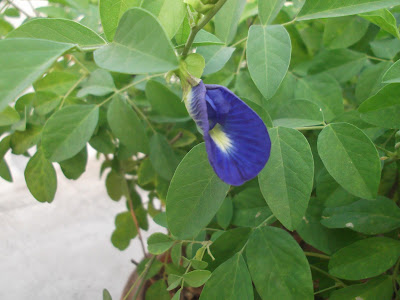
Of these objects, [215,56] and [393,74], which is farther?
[215,56]

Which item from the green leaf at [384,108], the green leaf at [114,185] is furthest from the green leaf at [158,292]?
the green leaf at [384,108]

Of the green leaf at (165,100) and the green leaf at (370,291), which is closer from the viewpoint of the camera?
the green leaf at (370,291)

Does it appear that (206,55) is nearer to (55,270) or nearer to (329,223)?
(329,223)

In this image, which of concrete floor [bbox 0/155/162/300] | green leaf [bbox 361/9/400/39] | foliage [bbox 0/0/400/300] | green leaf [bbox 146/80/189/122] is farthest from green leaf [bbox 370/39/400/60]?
concrete floor [bbox 0/155/162/300]

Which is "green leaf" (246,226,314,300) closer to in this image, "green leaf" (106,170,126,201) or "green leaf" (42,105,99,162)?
"green leaf" (42,105,99,162)

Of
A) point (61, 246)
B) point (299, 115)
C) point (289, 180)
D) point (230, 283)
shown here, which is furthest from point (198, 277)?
point (61, 246)

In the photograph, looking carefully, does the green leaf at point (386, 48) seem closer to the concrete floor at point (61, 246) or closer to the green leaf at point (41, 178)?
the green leaf at point (41, 178)

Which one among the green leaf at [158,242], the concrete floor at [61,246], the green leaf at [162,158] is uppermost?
the green leaf at [162,158]

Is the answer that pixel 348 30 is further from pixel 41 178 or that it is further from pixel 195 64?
pixel 41 178
